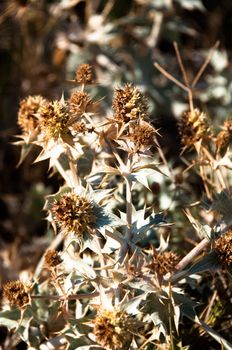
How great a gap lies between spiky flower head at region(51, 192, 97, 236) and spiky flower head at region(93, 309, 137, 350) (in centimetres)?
20

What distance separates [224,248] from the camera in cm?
129

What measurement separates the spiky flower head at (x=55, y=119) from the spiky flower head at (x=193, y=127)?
0.40 m

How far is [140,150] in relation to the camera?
1.26 meters

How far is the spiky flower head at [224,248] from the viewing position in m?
1.28

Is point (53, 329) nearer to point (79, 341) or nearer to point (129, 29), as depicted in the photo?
point (79, 341)

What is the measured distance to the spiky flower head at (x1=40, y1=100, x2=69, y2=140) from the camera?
127cm

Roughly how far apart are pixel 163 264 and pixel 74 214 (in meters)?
0.27

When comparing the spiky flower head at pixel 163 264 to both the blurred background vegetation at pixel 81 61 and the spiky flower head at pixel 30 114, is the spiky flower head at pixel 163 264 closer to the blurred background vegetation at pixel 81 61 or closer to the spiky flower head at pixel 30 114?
the spiky flower head at pixel 30 114

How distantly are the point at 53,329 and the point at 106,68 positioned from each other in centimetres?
169

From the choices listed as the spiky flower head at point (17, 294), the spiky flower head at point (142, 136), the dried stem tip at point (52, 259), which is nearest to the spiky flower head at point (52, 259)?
the dried stem tip at point (52, 259)

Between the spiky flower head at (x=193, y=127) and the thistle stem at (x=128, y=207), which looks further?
the spiky flower head at (x=193, y=127)

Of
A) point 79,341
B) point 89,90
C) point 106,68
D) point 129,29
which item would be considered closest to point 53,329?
point 79,341

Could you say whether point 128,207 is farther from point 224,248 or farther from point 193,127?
point 193,127

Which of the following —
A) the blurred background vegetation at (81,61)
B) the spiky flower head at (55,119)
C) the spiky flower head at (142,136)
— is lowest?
the blurred background vegetation at (81,61)
